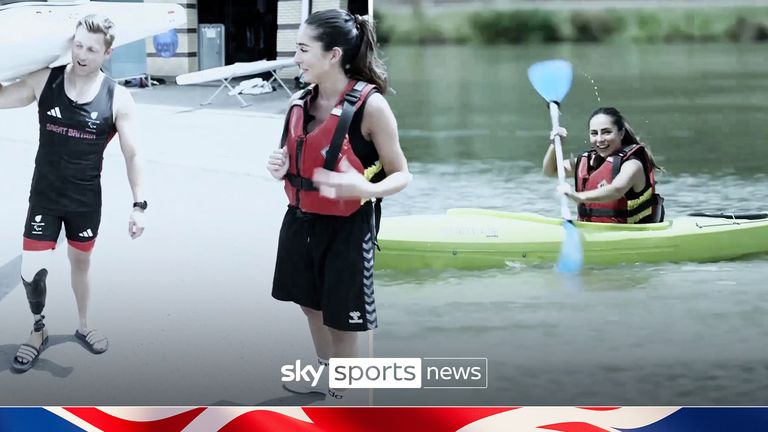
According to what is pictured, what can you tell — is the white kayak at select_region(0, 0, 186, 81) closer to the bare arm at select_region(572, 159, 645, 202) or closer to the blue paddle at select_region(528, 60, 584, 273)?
the blue paddle at select_region(528, 60, 584, 273)

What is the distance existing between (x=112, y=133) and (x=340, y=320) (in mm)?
853

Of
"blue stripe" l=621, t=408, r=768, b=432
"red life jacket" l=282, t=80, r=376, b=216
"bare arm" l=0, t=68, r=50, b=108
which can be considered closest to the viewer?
"red life jacket" l=282, t=80, r=376, b=216

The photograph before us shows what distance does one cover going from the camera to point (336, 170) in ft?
9.12

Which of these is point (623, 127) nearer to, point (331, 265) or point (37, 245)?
point (331, 265)

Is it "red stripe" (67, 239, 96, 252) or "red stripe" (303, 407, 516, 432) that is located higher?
"red stripe" (67, 239, 96, 252)

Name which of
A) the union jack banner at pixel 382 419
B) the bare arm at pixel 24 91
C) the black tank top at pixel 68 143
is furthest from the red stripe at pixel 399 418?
the bare arm at pixel 24 91

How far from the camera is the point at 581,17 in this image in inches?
114

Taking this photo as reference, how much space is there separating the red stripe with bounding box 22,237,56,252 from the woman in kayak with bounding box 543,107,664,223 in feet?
4.77

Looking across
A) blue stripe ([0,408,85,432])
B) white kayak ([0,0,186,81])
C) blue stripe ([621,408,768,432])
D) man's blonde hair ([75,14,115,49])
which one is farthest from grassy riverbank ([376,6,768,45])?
blue stripe ([0,408,85,432])

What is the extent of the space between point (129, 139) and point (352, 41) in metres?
0.71

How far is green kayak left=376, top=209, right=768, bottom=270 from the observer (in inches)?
114

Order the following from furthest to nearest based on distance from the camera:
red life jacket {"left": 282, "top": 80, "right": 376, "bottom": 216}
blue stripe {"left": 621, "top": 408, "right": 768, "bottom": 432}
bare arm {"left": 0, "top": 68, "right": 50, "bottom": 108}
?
blue stripe {"left": 621, "top": 408, "right": 768, "bottom": 432} < bare arm {"left": 0, "top": 68, "right": 50, "bottom": 108} < red life jacket {"left": 282, "top": 80, "right": 376, "bottom": 216}

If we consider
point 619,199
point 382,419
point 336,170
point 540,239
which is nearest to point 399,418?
point 382,419

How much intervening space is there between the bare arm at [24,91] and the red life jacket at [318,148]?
718 millimetres
